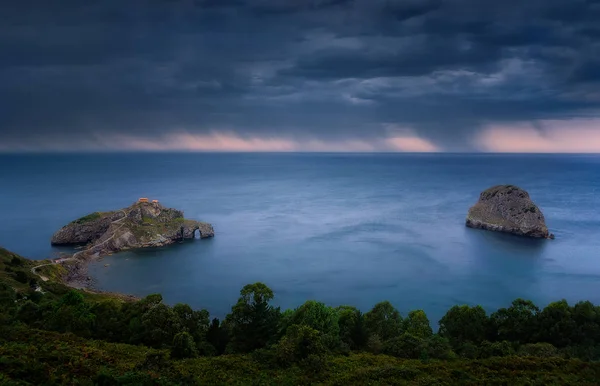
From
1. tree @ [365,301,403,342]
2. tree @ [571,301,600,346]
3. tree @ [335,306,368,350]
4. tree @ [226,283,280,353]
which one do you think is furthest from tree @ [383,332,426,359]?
tree @ [571,301,600,346]

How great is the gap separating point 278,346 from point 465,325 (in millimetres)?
24198

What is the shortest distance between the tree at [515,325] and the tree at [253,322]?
24165 millimetres

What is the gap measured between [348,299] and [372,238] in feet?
164

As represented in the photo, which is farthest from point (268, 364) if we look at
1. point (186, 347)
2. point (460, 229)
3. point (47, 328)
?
point (460, 229)

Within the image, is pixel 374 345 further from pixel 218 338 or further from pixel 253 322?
pixel 218 338

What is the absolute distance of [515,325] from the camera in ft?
137

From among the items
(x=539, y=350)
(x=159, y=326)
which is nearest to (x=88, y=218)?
(x=159, y=326)

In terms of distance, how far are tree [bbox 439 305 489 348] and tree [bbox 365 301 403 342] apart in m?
5.15

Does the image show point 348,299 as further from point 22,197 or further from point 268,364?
point 22,197

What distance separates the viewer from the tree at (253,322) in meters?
35.2

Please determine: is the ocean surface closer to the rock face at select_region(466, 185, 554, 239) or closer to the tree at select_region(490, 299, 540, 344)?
the rock face at select_region(466, 185, 554, 239)

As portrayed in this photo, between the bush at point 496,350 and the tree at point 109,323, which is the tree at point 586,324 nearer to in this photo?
the bush at point 496,350

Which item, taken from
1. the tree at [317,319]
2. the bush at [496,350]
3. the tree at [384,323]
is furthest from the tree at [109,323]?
the bush at [496,350]

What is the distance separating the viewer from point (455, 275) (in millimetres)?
96938
